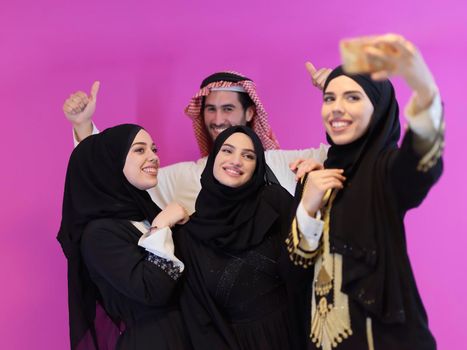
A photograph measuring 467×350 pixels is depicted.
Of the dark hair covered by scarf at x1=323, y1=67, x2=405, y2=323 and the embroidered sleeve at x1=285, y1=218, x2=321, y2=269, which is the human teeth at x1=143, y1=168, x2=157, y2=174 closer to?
the embroidered sleeve at x1=285, y1=218, x2=321, y2=269

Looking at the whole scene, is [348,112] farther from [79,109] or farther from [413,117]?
[79,109]

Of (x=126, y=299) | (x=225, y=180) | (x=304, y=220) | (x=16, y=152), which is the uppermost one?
(x=16, y=152)

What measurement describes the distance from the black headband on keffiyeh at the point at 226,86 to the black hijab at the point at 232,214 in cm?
56

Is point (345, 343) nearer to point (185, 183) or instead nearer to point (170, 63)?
point (185, 183)

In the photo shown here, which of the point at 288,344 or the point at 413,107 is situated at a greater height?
the point at 413,107

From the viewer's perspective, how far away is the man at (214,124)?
2.34 metres

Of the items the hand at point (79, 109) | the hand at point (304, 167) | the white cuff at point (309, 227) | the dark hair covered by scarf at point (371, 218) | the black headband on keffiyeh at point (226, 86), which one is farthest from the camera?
the black headband on keffiyeh at point (226, 86)

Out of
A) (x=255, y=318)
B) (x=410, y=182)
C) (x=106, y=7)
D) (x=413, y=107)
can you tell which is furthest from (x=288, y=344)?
(x=106, y=7)

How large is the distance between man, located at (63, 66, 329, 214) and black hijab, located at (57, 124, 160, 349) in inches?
15.2

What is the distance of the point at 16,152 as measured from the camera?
2.47 meters

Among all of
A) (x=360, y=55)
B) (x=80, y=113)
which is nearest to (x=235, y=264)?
(x=360, y=55)

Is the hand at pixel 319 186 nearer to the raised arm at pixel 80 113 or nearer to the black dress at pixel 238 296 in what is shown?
the black dress at pixel 238 296

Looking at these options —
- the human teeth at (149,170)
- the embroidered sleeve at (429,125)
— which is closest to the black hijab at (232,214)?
the human teeth at (149,170)

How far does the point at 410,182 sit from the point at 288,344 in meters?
0.76
